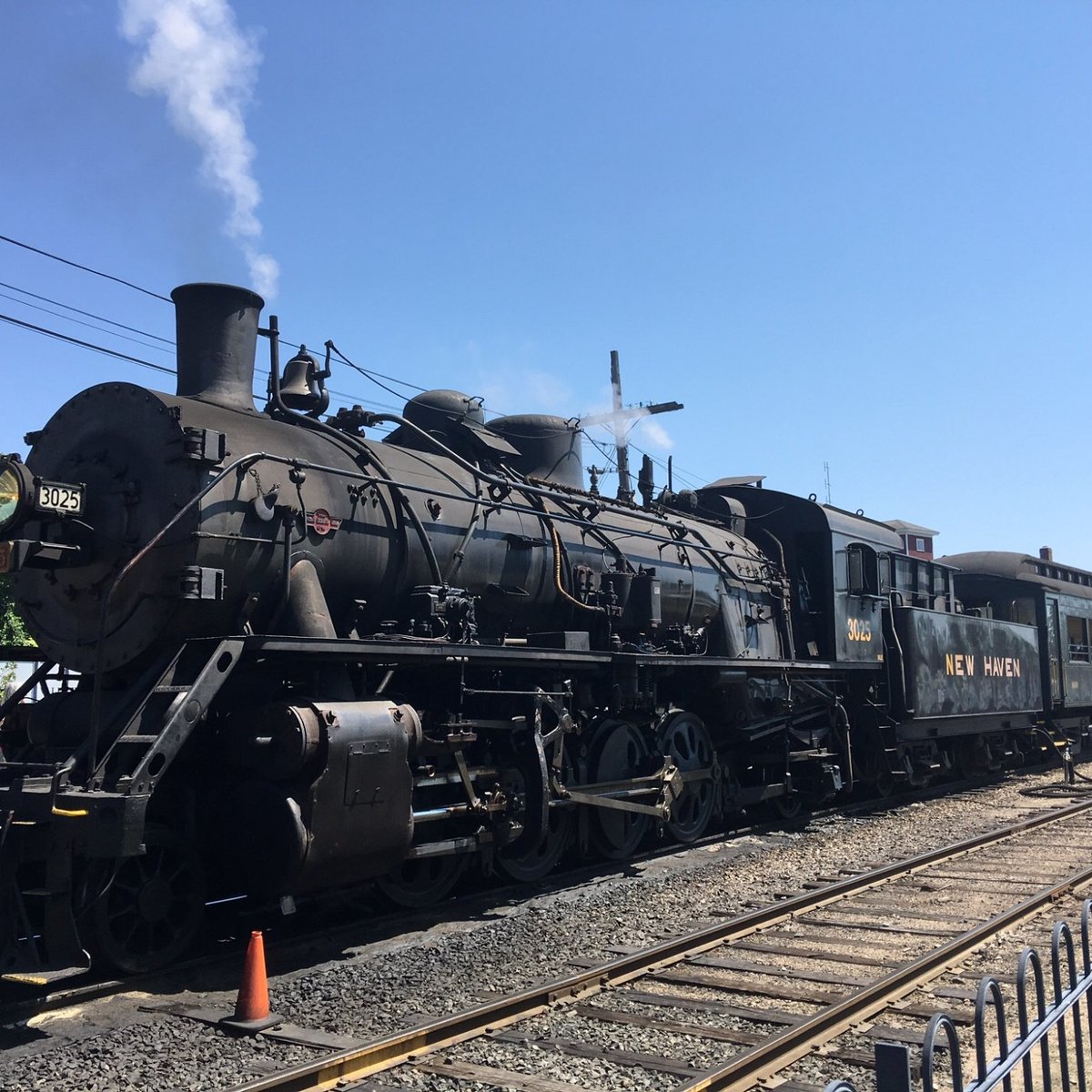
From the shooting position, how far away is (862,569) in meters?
14.3

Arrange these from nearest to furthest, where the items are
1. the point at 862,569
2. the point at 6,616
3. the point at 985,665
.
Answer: the point at 862,569, the point at 985,665, the point at 6,616

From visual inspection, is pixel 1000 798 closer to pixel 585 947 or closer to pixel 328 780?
pixel 585 947

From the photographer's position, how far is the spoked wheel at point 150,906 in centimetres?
610

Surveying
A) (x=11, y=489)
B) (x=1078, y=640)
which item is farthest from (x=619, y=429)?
(x=11, y=489)

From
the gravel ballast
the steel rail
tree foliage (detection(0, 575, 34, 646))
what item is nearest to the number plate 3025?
the gravel ballast

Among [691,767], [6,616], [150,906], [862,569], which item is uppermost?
[6,616]

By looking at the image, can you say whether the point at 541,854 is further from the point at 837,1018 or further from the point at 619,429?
the point at 619,429

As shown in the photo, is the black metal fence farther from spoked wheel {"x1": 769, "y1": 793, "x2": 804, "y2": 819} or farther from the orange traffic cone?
spoked wheel {"x1": 769, "y1": 793, "x2": 804, "y2": 819}

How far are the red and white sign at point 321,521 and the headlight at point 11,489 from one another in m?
1.76

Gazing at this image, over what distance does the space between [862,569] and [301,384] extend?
8479 mm

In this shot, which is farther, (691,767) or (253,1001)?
(691,767)

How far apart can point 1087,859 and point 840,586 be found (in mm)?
4596

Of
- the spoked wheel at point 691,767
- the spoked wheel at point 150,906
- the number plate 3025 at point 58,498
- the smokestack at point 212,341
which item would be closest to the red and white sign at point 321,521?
the smokestack at point 212,341

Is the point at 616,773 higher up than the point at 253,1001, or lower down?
higher up
